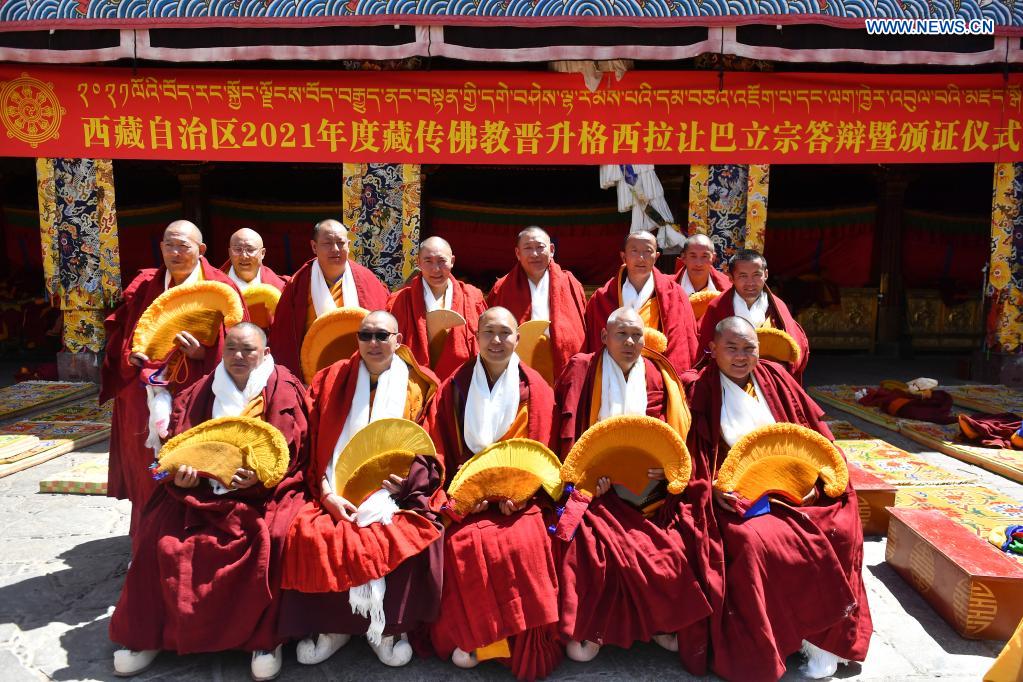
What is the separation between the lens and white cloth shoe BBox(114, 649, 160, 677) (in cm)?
299

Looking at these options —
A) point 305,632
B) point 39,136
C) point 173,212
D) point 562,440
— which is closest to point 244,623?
point 305,632

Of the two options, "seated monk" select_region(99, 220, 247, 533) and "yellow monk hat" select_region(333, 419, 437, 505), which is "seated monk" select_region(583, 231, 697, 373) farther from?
"seated monk" select_region(99, 220, 247, 533)

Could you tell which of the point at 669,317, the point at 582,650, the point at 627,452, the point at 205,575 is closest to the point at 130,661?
Answer: the point at 205,575

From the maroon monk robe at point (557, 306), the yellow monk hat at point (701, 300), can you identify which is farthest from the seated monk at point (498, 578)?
the yellow monk hat at point (701, 300)

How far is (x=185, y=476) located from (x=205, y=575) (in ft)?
1.32

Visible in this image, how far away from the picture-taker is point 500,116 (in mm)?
7797

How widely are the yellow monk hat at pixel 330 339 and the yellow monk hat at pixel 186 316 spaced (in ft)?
1.78

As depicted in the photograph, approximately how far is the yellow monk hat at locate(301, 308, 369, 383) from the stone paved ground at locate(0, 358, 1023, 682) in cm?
147

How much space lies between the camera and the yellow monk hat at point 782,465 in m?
3.19

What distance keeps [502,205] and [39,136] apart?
6098 mm

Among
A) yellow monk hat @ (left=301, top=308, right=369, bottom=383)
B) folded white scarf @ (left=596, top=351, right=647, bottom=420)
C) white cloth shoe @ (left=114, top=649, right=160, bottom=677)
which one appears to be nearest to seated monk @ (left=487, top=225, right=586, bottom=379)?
yellow monk hat @ (left=301, top=308, right=369, bottom=383)

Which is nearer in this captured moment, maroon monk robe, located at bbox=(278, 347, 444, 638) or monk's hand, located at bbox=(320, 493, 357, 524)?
maroon monk robe, located at bbox=(278, 347, 444, 638)

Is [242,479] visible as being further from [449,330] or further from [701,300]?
[701,300]

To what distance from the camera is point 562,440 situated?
346cm
